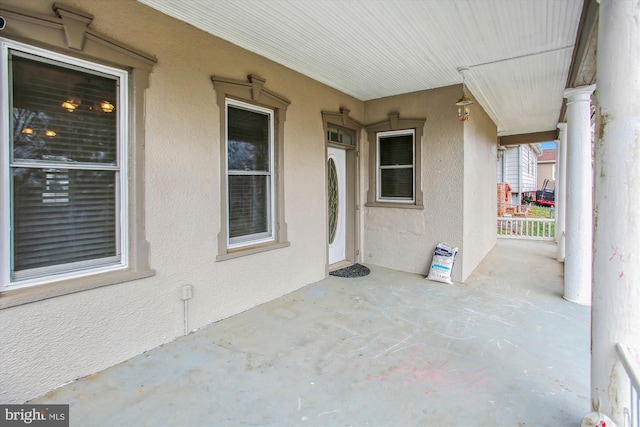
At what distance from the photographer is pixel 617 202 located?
66.1 inches

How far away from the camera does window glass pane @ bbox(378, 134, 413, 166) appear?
17.3 ft

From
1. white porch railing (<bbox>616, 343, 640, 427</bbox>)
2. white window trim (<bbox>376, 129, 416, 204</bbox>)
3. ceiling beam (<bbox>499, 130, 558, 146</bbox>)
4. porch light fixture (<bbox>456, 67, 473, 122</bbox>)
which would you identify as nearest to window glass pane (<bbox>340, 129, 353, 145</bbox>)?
white window trim (<bbox>376, 129, 416, 204</bbox>)

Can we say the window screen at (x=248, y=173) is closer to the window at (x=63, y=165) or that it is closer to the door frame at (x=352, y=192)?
the window at (x=63, y=165)

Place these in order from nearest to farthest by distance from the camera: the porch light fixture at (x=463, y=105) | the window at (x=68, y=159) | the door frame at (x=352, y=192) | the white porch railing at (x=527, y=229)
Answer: the window at (x=68, y=159)
the porch light fixture at (x=463, y=105)
the door frame at (x=352, y=192)
the white porch railing at (x=527, y=229)

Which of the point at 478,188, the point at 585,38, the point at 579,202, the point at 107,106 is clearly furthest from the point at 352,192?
the point at 107,106

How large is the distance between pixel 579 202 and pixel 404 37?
288 cm

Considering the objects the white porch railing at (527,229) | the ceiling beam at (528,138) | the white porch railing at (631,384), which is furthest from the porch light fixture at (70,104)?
the ceiling beam at (528,138)

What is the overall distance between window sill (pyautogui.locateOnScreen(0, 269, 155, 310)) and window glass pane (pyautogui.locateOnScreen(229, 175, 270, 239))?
1098 millimetres

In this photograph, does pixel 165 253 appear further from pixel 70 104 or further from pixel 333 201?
pixel 333 201

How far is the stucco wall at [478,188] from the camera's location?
488cm

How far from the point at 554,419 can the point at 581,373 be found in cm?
70

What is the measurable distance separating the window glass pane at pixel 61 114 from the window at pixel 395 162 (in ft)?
12.7

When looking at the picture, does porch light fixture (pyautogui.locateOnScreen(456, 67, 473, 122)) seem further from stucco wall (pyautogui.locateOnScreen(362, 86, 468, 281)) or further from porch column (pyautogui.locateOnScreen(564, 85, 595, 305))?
porch column (pyautogui.locateOnScreen(564, 85, 595, 305))

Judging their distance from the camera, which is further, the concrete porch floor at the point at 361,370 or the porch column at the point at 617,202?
the concrete porch floor at the point at 361,370
